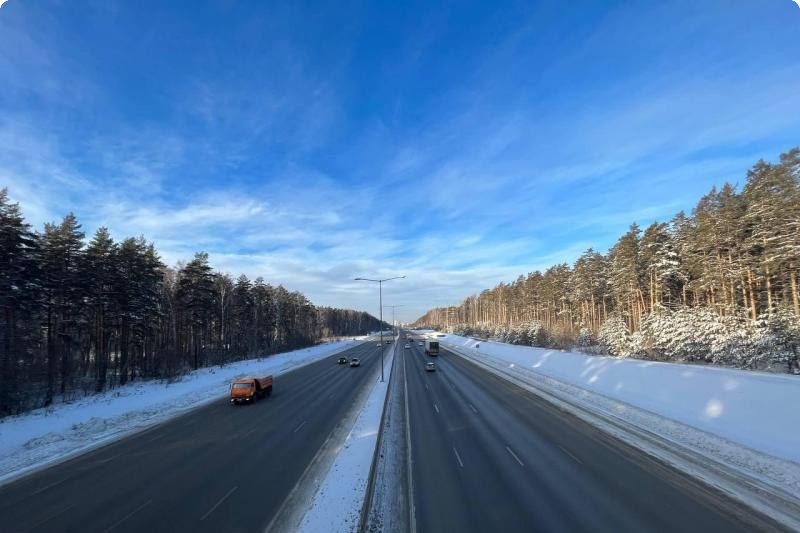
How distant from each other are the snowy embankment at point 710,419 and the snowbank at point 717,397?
31 mm

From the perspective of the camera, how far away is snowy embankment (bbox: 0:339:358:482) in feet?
54.0

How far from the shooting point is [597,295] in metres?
76.3

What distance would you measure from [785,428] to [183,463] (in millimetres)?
24215

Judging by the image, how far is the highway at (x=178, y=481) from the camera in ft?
32.3

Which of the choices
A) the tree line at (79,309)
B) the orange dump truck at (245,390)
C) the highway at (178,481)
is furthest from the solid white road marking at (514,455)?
the tree line at (79,309)

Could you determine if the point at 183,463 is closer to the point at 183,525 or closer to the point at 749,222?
the point at 183,525

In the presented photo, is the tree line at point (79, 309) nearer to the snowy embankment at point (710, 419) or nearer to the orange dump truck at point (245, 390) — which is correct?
the orange dump truck at point (245, 390)

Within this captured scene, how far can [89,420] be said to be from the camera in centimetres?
2211

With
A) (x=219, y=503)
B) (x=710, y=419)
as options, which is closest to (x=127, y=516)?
(x=219, y=503)

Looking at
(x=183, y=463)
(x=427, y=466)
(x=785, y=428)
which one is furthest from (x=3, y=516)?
(x=785, y=428)

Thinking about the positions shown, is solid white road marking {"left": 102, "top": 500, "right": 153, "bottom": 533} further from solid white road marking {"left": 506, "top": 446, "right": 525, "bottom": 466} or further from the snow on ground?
solid white road marking {"left": 506, "top": 446, "right": 525, "bottom": 466}

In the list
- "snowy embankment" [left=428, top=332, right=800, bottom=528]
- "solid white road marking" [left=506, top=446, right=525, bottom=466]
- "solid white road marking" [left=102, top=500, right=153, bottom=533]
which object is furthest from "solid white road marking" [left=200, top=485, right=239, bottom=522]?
"snowy embankment" [left=428, top=332, right=800, bottom=528]

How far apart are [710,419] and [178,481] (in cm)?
2361

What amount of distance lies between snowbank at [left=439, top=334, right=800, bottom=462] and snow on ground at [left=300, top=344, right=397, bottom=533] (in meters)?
15.3
